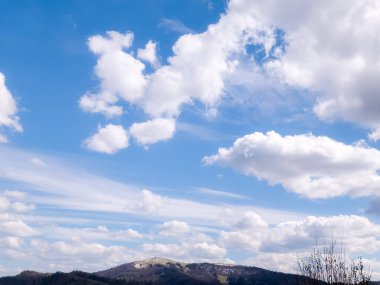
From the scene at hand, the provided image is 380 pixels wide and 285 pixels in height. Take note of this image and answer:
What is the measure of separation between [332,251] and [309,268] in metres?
3.00

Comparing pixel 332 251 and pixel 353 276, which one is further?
pixel 332 251

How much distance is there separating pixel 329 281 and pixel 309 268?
81.5 inches

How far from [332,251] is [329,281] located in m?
2.96

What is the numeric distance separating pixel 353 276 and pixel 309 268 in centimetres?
442

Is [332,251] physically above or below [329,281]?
above

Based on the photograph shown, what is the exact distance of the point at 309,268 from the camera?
135ft

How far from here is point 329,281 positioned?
40.7 m

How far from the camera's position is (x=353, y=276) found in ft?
124

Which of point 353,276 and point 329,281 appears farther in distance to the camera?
point 329,281

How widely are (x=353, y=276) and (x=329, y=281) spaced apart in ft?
10.9
